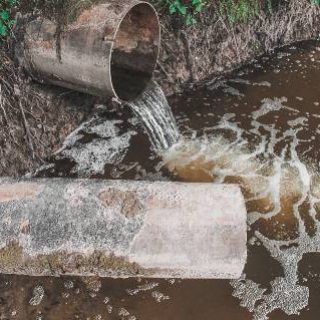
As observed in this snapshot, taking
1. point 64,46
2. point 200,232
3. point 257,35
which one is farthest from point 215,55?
point 200,232

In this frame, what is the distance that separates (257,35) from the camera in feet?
20.4

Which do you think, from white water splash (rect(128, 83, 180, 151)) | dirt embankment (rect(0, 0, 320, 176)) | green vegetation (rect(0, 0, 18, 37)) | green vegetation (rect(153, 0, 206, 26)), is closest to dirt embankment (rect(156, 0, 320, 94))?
dirt embankment (rect(0, 0, 320, 176))

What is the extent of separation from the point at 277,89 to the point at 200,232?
323 cm

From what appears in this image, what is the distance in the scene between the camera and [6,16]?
14.3ft

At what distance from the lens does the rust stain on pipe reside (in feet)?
11.4

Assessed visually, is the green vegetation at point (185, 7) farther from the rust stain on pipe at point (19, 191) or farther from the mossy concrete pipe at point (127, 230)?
the rust stain on pipe at point (19, 191)

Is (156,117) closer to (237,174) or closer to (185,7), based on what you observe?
(237,174)

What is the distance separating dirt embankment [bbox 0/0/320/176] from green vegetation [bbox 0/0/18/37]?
11cm

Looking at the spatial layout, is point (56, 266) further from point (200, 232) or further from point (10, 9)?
point (10, 9)

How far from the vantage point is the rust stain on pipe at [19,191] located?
11.4ft

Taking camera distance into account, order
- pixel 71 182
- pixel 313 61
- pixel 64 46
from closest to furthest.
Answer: pixel 71 182, pixel 64 46, pixel 313 61

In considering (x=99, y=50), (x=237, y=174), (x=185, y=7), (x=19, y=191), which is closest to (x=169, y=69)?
(x=185, y=7)

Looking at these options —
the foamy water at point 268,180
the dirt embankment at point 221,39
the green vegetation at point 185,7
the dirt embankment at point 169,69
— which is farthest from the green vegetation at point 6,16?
the foamy water at point 268,180

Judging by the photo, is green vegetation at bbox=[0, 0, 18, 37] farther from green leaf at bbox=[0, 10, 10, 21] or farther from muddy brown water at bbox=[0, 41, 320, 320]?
muddy brown water at bbox=[0, 41, 320, 320]
